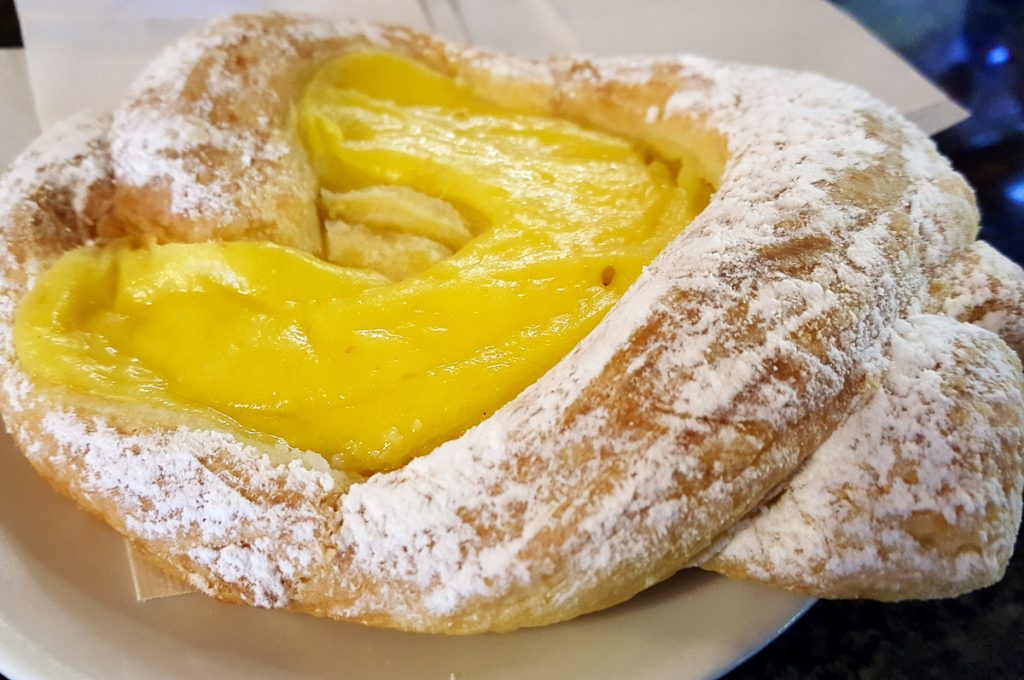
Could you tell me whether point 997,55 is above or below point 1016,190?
above

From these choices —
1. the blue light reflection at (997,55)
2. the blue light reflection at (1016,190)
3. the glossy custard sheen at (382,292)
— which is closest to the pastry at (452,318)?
the glossy custard sheen at (382,292)

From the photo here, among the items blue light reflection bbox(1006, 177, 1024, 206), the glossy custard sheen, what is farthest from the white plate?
blue light reflection bbox(1006, 177, 1024, 206)

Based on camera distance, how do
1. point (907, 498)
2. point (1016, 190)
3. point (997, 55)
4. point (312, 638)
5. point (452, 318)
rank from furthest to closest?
1. point (997, 55)
2. point (1016, 190)
3. point (452, 318)
4. point (312, 638)
5. point (907, 498)

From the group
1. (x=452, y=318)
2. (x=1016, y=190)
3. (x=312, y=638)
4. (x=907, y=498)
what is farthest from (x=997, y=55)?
(x=312, y=638)

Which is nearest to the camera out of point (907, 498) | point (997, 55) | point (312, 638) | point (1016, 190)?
point (907, 498)

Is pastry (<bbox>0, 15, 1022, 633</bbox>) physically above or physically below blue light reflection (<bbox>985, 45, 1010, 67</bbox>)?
below

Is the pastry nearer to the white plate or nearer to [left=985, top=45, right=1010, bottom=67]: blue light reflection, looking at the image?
the white plate

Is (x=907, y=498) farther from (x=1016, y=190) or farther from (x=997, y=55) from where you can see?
(x=997, y=55)
